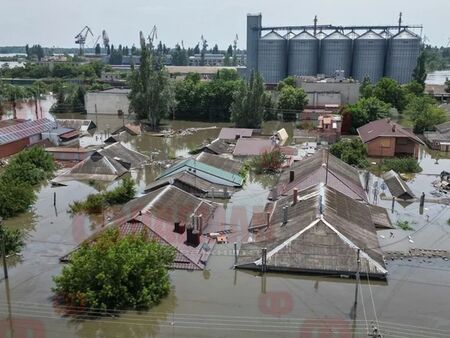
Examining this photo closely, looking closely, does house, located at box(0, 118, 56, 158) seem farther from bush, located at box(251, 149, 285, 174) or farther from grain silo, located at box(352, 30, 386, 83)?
grain silo, located at box(352, 30, 386, 83)

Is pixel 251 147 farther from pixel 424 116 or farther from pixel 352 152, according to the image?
pixel 424 116

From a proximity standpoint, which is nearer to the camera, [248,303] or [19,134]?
[248,303]

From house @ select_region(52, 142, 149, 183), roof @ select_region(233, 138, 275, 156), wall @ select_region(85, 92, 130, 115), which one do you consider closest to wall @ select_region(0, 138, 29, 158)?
house @ select_region(52, 142, 149, 183)

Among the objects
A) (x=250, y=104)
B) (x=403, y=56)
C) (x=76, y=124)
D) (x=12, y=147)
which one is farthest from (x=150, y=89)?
(x=403, y=56)

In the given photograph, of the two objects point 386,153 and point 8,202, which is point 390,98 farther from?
point 8,202

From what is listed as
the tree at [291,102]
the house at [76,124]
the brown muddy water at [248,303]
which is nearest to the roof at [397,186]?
the brown muddy water at [248,303]

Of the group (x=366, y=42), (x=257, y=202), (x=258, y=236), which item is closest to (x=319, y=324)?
(x=258, y=236)

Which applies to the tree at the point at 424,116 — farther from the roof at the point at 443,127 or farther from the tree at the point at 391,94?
the tree at the point at 391,94

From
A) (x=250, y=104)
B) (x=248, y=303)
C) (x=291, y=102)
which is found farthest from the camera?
(x=291, y=102)
